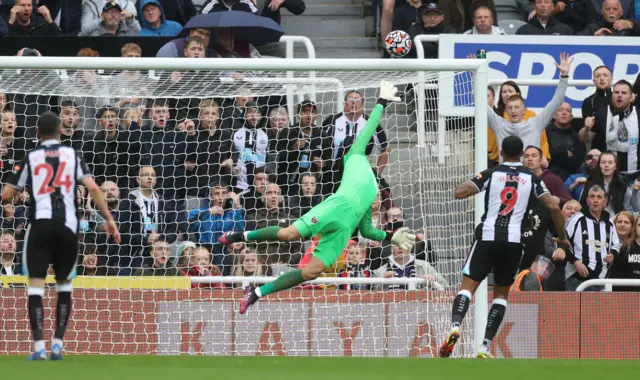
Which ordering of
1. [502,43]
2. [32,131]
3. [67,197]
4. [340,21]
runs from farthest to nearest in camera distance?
1. [340,21]
2. [502,43]
3. [32,131]
4. [67,197]

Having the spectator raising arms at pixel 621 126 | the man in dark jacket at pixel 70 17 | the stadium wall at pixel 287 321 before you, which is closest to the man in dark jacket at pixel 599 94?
the spectator raising arms at pixel 621 126

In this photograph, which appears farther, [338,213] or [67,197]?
[338,213]

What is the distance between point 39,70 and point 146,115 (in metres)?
1.40

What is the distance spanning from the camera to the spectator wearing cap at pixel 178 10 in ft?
52.6

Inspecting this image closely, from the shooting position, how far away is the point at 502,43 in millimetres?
14828

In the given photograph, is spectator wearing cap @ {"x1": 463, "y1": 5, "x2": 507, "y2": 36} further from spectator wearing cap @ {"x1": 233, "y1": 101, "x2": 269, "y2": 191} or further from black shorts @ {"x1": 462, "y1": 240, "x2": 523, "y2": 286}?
black shorts @ {"x1": 462, "y1": 240, "x2": 523, "y2": 286}

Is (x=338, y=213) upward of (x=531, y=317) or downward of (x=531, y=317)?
upward

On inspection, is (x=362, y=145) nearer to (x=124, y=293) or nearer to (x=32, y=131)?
(x=124, y=293)

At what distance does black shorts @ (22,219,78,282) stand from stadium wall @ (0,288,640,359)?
3.03 metres

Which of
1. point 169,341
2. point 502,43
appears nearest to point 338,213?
point 169,341

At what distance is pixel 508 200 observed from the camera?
11195mm

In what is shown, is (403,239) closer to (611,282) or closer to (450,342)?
(450,342)

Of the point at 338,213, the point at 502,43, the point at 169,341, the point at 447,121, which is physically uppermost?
the point at 502,43

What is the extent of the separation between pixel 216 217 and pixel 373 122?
230 centimetres
